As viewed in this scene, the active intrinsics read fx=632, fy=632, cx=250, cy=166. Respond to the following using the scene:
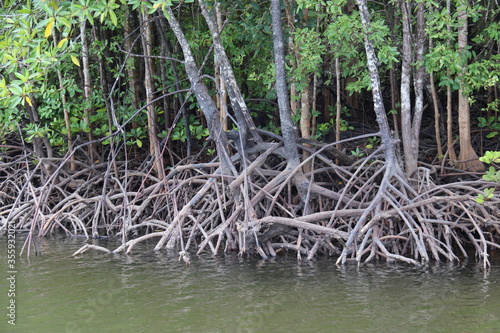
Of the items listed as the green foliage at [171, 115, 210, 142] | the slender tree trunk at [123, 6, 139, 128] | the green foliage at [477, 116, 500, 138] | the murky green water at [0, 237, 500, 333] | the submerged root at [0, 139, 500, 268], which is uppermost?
the slender tree trunk at [123, 6, 139, 128]

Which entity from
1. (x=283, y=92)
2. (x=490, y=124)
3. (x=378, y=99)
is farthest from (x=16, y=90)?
(x=490, y=124)

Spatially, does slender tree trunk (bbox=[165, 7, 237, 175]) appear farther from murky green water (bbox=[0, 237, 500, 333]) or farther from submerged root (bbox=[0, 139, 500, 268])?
Result: murky green water (bbox=[0, 237, 500, 333])

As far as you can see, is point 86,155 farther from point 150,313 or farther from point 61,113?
point 150,313

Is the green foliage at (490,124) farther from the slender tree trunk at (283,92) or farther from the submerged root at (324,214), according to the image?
the slender tree trunk at (283,92)

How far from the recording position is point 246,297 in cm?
546

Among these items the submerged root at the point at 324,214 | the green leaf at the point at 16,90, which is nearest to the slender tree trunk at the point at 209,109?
the submerged root at the point at 324,214

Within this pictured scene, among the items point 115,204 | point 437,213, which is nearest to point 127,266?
point 115,204

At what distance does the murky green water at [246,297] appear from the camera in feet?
15.6

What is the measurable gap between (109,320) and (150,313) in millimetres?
338

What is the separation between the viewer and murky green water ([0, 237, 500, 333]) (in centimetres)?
474

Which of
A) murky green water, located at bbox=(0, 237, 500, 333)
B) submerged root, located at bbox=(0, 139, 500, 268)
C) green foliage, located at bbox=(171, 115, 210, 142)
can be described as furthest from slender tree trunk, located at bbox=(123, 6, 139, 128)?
murky green water, located at bbox=(0, 237, 500, 333)

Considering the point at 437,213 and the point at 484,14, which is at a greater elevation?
the point at 484,14

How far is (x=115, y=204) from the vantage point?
371 inches

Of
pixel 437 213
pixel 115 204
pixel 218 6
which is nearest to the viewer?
pixel 437 213
